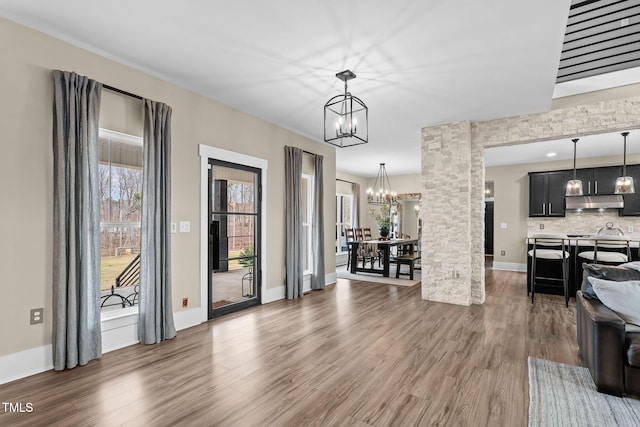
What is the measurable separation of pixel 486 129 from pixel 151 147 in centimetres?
476

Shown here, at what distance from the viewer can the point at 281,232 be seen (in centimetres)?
532

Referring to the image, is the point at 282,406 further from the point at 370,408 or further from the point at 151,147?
the point at 151,147

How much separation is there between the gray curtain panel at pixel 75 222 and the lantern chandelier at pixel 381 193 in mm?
6645

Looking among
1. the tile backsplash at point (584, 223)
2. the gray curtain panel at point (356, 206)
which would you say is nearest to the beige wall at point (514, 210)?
the tile backsplash at point (584, 223)

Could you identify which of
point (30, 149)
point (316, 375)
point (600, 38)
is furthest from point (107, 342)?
point (600, 38)

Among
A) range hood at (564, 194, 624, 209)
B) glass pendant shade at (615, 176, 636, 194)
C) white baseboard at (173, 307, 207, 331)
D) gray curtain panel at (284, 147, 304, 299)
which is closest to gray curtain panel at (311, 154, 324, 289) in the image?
gray curtain panel at (284, 147, 304, 299)

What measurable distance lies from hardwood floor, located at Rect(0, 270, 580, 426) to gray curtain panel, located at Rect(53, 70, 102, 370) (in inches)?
11.3

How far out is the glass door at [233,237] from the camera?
429 centimetres

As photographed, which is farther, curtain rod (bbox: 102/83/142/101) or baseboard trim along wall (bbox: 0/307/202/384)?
curtain rod (bbox: 102/83/142/101)

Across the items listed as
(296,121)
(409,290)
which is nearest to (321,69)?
(296,121)

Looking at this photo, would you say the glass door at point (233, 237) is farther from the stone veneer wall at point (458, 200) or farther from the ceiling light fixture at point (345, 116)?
the stone veneer wall at point (458, 200)

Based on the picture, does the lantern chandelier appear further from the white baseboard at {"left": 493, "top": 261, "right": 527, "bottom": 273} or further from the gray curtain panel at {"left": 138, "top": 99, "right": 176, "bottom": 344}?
the gray curtain panel at {"left": 138, "top": 99, "right": 176, "bottom": 344}

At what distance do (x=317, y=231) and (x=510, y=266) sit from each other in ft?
18.9

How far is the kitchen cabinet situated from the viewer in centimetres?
763
